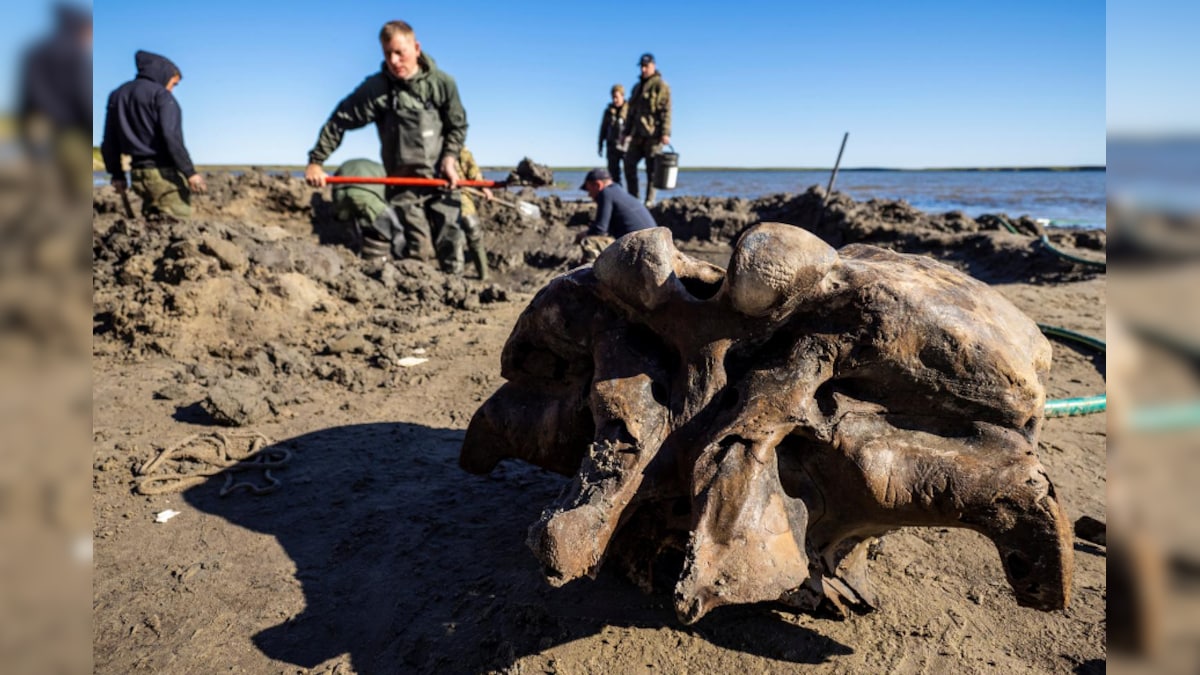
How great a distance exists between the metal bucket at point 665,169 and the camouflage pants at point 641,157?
13 centimetres

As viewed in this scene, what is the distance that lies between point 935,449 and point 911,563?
85 cm

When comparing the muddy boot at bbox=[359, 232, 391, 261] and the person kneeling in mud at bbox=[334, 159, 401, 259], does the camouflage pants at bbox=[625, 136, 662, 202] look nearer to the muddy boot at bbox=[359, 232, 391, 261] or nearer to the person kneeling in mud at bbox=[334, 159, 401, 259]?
the person kneeling in mud at bbox=[334, 159, 401, 259]

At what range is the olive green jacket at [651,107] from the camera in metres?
12.5

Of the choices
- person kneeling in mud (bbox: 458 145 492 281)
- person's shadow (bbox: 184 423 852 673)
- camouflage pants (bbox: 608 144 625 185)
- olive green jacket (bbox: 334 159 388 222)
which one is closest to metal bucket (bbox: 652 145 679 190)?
camouflage pants (bbox: 608 144 625 185)

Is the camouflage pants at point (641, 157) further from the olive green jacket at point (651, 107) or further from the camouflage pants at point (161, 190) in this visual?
the camouflage pants at point (161, 190)

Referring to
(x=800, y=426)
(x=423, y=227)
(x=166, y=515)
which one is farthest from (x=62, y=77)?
(x=423, y=227)

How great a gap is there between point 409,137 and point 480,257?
1719 millimetres

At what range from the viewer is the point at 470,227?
326 inches

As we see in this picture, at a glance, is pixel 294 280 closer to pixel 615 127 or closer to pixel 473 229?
pixel 473 229

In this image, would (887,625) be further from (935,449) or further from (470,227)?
(470,227)

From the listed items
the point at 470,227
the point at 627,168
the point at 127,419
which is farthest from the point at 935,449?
the point at 627,168

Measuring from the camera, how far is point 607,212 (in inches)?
288

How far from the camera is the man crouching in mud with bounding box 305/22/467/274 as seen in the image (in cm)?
692

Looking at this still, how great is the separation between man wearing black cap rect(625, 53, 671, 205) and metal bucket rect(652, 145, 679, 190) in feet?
0.52
